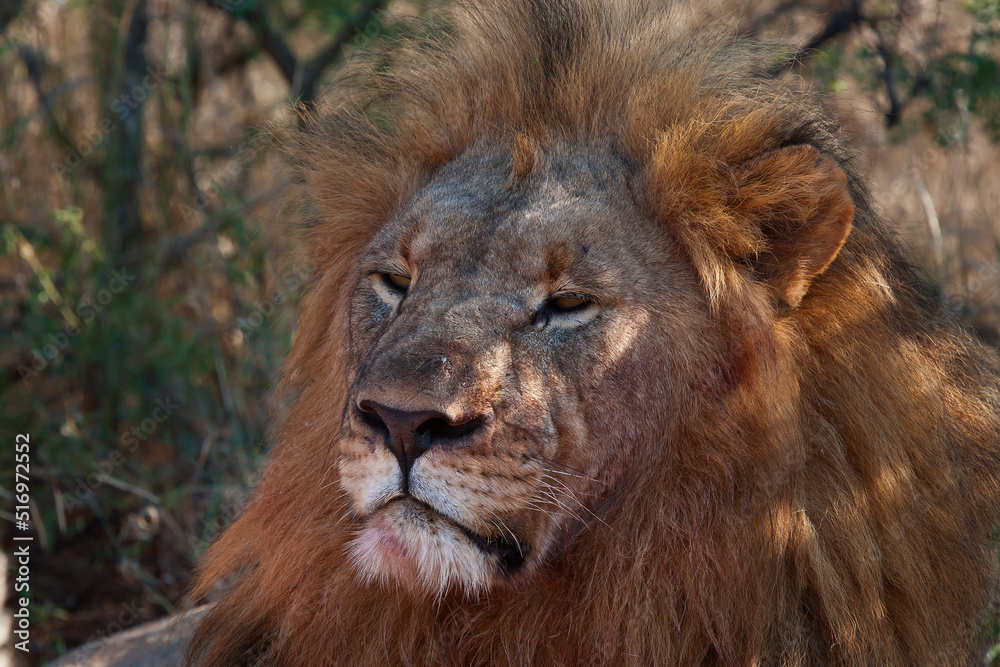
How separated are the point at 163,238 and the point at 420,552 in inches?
145

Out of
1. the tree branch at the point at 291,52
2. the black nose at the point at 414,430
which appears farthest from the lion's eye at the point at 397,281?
the tree branch at the point at 291,52

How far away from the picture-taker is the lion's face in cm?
190

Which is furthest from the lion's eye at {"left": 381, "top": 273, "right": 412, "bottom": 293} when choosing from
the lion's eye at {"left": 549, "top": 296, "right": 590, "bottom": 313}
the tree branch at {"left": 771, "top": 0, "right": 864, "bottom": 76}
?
the tree branch at {"left": 771, "top": 0, "right": 864, "bottom": 76}

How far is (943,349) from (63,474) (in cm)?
362

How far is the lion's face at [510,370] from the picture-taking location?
1903 millimetres

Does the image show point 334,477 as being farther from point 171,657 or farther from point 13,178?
point 13,178

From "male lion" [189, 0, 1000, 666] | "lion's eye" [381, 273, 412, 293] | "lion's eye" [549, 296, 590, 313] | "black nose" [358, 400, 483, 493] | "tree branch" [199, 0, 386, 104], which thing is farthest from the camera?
"tree branch" [199, 0, 386, 104]

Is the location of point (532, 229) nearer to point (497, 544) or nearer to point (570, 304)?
point (570, 304)

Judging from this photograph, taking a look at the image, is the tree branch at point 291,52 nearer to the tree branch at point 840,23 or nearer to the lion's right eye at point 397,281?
the tree branch at point 840,23

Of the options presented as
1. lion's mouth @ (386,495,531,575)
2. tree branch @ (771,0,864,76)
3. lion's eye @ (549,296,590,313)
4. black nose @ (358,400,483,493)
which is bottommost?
tree branch @ (771,0,864,76)

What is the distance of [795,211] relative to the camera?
2.13m

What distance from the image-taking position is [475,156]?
2471 mm

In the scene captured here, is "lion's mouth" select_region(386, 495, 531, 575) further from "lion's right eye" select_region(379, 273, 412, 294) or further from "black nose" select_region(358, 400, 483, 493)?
"lion's right eye" select_region(379, 273, 412, 294)

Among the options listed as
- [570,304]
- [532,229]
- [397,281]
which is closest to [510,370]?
[570,304]
